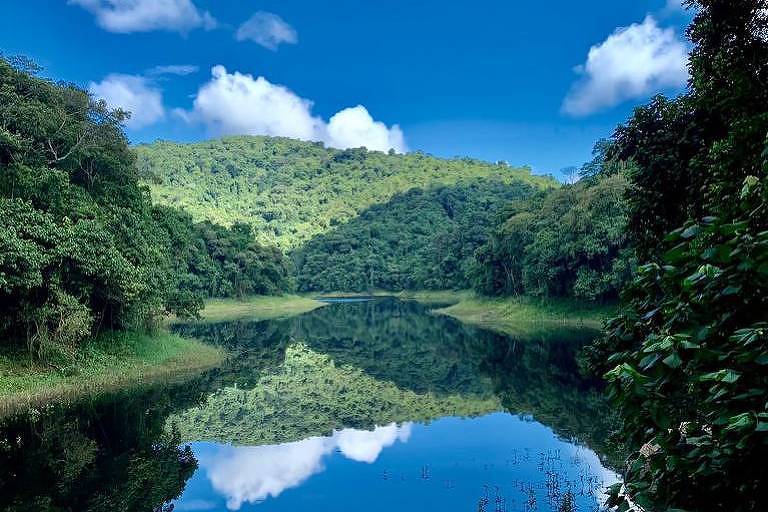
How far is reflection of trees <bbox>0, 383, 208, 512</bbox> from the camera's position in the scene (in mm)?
13594

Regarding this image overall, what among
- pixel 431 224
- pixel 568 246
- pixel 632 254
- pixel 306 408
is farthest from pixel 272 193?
pixel 306 408

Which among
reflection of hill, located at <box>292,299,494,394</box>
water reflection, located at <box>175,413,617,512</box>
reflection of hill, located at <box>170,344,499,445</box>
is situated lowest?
reflection of hill, located at <box>292,299,494,394</box>

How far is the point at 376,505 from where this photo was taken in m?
14.3

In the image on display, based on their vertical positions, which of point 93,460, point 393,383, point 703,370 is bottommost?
point 393,383

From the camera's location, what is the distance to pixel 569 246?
2056 inches

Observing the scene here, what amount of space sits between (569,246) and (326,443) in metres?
37.9

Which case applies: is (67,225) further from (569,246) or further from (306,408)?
(569,246)

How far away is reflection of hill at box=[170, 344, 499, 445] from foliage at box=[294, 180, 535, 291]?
230 feet

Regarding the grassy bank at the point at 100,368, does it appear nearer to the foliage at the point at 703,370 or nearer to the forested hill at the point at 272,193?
the foliage at the point at 703,370

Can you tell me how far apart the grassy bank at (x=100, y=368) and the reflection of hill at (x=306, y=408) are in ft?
13.1

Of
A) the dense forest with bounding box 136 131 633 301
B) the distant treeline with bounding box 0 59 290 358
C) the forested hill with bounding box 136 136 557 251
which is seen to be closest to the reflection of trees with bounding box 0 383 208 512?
the distant treeline with bounding box 0 59 290 358

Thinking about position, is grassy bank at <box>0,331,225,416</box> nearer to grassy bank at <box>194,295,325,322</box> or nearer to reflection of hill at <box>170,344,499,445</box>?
reflection of hill at <box>170,344,499,445</box>

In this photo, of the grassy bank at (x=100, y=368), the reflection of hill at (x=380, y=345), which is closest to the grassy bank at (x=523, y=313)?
the reflection of hill at (x=380, y=345)

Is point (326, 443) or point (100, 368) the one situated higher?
point (100, 368)
